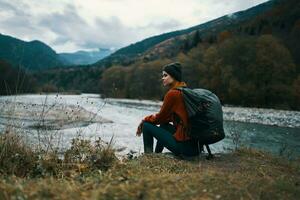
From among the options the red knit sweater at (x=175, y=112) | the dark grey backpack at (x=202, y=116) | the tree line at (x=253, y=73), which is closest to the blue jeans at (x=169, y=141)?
the red knit sweater at (x=175, y=112)

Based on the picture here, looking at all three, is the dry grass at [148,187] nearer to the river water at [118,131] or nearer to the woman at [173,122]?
the woman at [173,122]

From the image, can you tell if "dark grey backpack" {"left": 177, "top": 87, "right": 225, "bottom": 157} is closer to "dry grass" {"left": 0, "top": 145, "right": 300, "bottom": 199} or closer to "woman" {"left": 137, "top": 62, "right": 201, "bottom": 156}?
"woman" {"left": 137, "top": 62, "right": 201, "bottom": 156}

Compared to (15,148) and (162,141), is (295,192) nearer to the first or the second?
(162,141)

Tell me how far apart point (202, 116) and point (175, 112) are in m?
0.50

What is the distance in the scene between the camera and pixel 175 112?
6.66 m

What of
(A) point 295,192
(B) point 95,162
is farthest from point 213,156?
(A) point 295,192

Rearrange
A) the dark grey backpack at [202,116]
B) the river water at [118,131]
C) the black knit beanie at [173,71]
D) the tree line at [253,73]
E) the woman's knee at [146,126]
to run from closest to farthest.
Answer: the dark grey backpack at [202,116] < the black knit beanie at [173,71] < the woman's knee at [146,126] < the river water at [118,131] < the tree line at [253,73]

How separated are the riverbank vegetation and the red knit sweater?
51 cm

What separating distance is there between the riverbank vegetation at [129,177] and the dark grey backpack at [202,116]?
52 centimetres

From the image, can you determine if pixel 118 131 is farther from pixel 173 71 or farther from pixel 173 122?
pixel 173 71

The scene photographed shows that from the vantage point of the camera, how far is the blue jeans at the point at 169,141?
685 centimetres

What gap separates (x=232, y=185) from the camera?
4070mm

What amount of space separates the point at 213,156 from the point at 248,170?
133 cm

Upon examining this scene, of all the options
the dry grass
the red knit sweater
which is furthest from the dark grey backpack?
the dry grass
